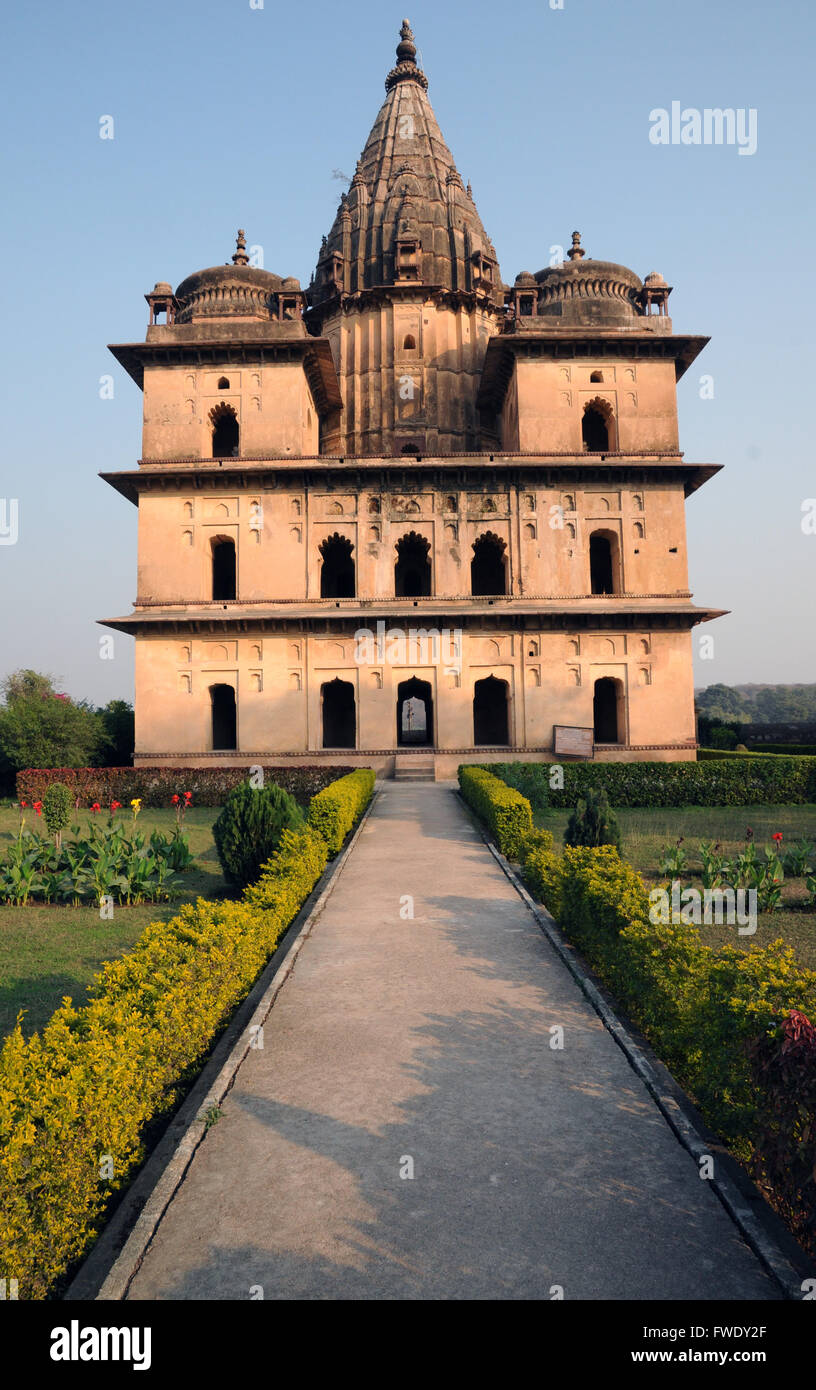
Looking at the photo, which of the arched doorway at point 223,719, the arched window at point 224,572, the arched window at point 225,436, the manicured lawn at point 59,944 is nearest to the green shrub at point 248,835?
the manicured lawn at point 59,944

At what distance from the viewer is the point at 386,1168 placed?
3584 mm

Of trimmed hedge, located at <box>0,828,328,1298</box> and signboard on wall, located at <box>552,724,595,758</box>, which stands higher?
signboard on wall, located at <box>552,724,595,758</box>

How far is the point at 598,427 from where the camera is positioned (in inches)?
1088

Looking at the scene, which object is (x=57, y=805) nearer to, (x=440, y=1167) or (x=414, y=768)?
(x=414, y=768)

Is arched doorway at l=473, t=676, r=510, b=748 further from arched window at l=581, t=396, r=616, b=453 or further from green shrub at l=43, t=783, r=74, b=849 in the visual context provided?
green shrub at l=43, t=783, r=74, b=849

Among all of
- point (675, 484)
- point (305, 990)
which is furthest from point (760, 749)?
point (305, 990)

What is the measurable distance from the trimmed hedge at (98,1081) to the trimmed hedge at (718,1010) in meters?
2.82

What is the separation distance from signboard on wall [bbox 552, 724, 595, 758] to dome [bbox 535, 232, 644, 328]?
43.9 feet

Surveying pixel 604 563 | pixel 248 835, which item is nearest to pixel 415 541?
pixel 604 563

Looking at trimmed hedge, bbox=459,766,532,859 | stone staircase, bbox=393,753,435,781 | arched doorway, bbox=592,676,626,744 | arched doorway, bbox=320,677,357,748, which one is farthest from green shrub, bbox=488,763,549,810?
arched doorway, bbox=320,677,357,748

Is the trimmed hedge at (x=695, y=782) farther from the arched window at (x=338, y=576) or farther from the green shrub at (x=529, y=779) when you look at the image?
the arched window at (x=338, y=576)

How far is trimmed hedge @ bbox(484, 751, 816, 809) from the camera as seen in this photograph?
19172mm

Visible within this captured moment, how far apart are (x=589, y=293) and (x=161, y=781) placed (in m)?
21.6
